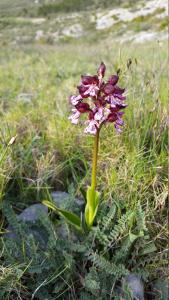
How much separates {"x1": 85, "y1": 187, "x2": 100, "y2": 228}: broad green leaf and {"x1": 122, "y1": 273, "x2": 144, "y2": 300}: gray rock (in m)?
0.33

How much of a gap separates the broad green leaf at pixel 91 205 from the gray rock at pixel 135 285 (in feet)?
1.08

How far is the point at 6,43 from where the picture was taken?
50.3 feet

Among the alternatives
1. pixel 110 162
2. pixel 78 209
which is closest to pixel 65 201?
pixel 78 209

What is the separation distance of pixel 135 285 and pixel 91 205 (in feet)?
1.45

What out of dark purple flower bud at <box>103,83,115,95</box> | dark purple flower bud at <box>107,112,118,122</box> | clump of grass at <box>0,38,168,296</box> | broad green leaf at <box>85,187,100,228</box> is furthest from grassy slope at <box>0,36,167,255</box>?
dark purple flower bud at <box>103,83,115,95</box>

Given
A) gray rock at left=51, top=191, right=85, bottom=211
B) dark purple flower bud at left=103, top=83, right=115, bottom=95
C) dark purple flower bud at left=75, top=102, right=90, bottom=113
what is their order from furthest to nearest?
gray rock at left=51, top=191, right=85, bottom=211 → dark purple flower bud at left=75, top=102, right=90, bottom=113 → dark purple flower bud at left=103, top=83, right=115, bottom=95

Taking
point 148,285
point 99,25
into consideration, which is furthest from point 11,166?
point 99,25

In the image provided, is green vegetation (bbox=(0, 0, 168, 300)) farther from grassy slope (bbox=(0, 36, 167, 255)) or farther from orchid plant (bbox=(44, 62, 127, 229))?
orchid plant (bbox=(44, 62, 127, 229))

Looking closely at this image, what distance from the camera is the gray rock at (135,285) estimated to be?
1.91 m

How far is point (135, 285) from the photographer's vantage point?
1.95m

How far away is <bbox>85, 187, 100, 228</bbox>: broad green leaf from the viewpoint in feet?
6.54

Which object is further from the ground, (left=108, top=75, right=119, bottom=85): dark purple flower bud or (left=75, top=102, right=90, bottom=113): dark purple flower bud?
(left=108, top=75, right=119, bottom=85): dark purple flower bud

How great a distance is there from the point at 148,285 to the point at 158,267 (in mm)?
104

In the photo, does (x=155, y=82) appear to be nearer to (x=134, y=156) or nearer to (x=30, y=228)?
(x=134, y=156)
